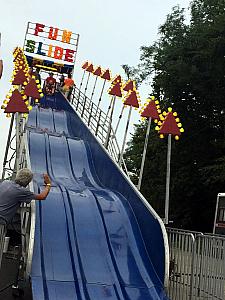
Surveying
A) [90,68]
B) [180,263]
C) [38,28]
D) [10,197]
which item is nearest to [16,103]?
[10,197]

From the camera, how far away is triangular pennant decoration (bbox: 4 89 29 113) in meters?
12.7

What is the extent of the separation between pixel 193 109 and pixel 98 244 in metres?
26.5

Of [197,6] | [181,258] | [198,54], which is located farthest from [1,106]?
[197,6]

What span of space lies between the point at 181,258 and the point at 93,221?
2.16 m

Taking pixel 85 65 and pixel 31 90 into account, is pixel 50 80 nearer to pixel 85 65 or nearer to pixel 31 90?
pixel 85 65

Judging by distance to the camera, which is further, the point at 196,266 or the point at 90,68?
the point at 90,68

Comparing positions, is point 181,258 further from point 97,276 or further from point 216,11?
point 216,11

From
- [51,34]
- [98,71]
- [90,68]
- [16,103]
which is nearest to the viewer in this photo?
[16,103]

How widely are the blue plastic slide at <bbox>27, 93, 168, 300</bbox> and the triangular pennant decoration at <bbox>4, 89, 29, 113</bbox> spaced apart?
6.10 feet

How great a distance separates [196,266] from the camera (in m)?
9.09

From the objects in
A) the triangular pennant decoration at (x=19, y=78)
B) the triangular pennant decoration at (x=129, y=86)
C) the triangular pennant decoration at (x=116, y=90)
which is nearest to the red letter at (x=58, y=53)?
the triangular pennant decoration at (x=116, y=90)

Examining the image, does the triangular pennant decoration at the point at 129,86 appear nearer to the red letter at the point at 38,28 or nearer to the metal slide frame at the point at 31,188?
the metal slide frame at the point at 31,188

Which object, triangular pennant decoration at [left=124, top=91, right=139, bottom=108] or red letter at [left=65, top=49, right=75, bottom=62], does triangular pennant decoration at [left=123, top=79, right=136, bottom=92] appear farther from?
red letter at [left=65, top=49, right=75, bottom=62]

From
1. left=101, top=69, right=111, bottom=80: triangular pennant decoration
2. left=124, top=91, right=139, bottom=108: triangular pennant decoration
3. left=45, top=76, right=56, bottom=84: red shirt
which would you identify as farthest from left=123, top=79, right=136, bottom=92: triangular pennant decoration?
left=45, top=76, right=56, bottom=84: red shirt
